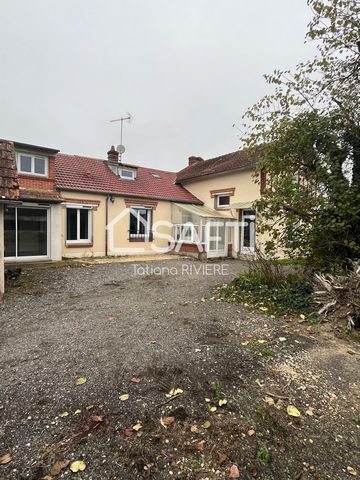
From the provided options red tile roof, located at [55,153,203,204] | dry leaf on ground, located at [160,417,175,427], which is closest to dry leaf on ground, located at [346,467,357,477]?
dry leaf on ground, located at [160,417,175,427]

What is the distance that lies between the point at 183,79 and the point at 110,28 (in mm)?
4852

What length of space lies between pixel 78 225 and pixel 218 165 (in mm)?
A: 10646

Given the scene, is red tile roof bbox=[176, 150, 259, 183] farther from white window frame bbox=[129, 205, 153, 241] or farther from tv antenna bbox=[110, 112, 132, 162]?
tv antenna bbox=[110, 112, 132, 162]

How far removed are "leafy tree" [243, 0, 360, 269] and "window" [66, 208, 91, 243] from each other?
1007 cm

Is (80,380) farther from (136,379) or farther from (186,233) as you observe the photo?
(186,233)

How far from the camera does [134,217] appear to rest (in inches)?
643

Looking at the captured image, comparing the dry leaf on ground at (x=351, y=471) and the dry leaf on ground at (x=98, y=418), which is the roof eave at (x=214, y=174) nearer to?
the dry leaf on ground at (x=351, y=471)

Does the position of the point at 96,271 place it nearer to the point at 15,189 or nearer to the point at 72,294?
the point at 72,294

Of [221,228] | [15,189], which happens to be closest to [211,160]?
[221,228]

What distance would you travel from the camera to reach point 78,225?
46.1 ft

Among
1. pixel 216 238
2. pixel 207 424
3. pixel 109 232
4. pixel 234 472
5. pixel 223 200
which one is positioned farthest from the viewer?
pixel 223 200

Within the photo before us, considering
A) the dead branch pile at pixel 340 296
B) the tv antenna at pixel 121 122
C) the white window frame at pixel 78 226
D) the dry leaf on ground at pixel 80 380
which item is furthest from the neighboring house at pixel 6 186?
the tv antenna at pixel 121 122

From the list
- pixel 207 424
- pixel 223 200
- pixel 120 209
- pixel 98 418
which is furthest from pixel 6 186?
pixel 223 200

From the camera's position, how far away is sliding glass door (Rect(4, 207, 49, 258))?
38.1 ft
